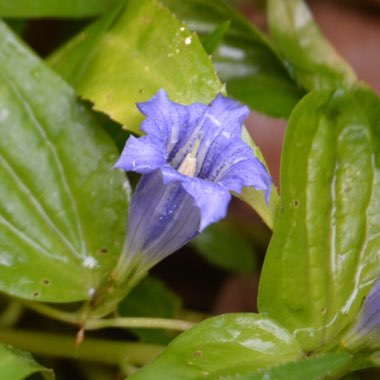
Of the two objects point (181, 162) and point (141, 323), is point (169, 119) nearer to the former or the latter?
point (181, 162)

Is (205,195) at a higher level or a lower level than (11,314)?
higher

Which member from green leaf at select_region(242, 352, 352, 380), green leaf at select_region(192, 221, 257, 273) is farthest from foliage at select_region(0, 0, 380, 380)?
green leaf at select_region(192, 221, 257, 273)

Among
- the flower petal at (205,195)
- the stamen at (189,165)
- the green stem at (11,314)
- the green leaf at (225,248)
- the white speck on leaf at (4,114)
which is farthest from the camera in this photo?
the green leaf at (225,248)

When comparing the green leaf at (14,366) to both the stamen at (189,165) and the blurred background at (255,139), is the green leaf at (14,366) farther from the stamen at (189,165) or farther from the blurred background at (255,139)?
the blurred background at (255,139)

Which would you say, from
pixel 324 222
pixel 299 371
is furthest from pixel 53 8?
pixel 299 371

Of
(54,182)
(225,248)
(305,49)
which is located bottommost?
(225,248)

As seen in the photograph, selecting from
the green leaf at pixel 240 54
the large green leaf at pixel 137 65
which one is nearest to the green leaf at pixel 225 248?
the green leaf at pixel 240 54
